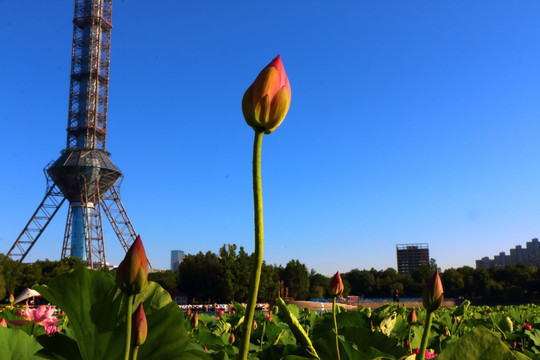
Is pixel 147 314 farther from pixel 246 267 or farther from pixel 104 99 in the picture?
pixel 104 99

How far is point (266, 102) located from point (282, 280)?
48470 mm

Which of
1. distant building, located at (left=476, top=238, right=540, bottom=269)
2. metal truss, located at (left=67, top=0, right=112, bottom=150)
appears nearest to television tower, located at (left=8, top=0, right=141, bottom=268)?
metal truss, located at (left=67, top=0, right=112, bottom=150)

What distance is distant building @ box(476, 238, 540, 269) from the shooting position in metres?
109

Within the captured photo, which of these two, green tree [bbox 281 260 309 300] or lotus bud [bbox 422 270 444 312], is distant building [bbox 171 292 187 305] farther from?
lotus bud [bbox 422 270 444 312]

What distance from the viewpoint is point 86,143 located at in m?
45.8

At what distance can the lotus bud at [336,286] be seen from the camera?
108 cm

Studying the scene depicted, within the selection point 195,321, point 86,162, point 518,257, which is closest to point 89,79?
point 86,162

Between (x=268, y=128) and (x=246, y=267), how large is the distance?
3897 centimetres

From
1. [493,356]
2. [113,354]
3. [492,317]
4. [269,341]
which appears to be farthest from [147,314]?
[492,317]

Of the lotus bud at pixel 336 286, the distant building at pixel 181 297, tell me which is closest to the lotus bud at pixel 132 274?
the lotus bud at pixel 336 286

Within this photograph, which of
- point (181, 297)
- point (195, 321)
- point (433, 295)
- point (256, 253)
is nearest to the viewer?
point (256, 253)

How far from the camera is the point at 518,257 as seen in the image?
368 feet

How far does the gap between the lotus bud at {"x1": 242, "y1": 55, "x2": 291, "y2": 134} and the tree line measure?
1121 inches

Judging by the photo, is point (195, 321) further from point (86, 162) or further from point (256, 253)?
point (86, 162)
